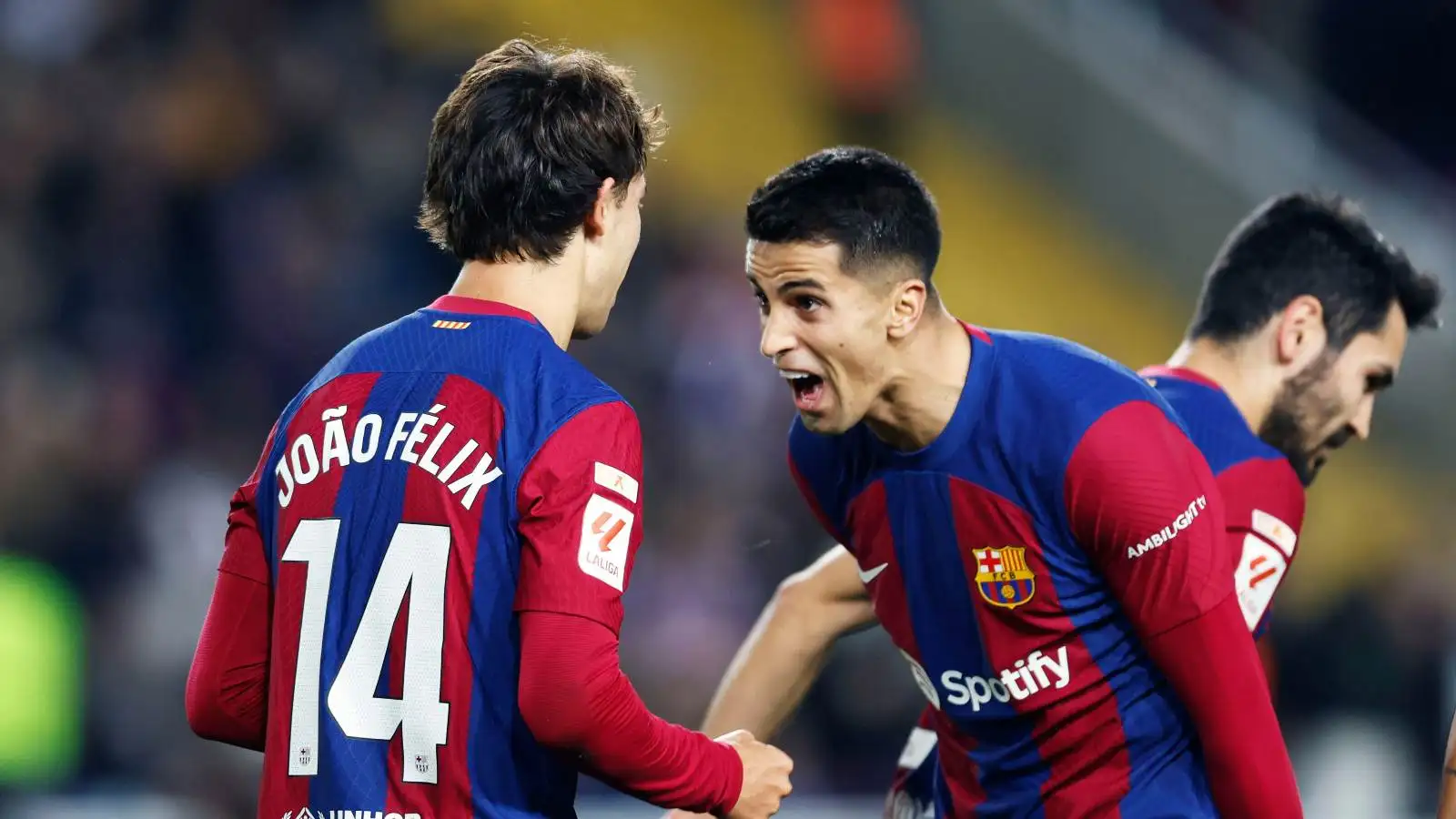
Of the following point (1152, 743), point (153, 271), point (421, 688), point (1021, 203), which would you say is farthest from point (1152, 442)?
point (1021, 203)

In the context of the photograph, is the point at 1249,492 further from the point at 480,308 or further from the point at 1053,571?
the point at 480,308

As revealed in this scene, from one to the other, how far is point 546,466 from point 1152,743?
4.50 ft

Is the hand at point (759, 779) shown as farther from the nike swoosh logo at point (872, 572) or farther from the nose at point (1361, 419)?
the nose at point (1361, 419)

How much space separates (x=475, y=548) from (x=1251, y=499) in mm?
1702

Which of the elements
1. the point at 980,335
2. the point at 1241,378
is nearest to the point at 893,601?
the point at 980,335

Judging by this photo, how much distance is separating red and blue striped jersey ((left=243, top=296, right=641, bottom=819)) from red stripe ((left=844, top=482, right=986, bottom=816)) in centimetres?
87

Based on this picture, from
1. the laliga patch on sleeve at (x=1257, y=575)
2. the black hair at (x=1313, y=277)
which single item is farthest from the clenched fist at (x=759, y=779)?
the black hair at (x=1313, y=277)

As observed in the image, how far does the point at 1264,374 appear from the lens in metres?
3.83

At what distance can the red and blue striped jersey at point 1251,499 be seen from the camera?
349 centimetres

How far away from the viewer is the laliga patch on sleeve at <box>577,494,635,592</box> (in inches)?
99.2

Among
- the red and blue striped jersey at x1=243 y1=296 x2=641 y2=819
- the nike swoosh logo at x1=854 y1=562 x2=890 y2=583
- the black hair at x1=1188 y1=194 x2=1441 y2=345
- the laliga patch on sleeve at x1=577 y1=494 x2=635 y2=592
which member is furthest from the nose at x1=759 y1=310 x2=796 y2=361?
the black hair at x1=1188 y1=194 x2=1441 y2=345

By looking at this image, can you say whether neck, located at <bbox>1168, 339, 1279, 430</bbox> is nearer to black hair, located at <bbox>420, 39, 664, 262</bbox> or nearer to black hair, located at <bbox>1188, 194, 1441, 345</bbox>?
black hair, located at <bbox>1188, 194, 1441, 345</bbox>

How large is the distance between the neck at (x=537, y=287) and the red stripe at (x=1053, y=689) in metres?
0.87

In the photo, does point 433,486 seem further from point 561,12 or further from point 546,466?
point 561,12
